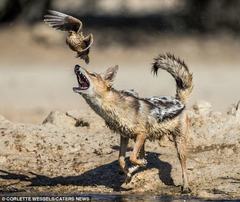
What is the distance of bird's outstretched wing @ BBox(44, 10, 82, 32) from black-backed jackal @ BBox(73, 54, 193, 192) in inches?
19.3

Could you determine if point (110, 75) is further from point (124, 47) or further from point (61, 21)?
point (124, 47)

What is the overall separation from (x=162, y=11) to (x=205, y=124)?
21.0 m

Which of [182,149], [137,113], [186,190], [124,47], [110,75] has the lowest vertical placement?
[186,190]

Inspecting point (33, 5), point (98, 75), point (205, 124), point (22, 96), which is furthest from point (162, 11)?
point (98, 75)

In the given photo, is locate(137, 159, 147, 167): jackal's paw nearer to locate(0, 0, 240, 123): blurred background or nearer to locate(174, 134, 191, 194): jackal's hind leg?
locate(174, 134, 191, 194): jackal's hind leg

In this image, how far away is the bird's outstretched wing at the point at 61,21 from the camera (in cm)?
923

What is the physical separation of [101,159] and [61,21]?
90.7 inches

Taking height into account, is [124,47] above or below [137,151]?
above

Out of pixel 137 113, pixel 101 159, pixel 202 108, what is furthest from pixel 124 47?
pixel 137 113

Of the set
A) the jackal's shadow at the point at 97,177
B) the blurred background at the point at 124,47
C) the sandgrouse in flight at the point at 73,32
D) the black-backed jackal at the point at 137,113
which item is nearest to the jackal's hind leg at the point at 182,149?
the black-backed jackal at the point at 137,113

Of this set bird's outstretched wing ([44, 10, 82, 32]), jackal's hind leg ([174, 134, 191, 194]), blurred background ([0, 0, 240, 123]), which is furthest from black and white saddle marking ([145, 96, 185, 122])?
blurred background ([0, 0, 240, 123])

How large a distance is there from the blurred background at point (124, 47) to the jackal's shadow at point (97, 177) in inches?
329

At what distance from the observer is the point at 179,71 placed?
1034 cm

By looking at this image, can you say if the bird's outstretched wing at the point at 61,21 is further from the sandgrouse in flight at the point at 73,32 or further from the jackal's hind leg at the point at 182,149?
the jackal's hind leg at the point at 182,149
